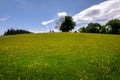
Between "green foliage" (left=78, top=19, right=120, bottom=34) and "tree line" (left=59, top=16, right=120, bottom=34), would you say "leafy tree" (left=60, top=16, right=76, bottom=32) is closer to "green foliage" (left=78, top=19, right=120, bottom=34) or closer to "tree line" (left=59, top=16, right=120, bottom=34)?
"tree line" (left=59, top=16, right=120, bottom=34)

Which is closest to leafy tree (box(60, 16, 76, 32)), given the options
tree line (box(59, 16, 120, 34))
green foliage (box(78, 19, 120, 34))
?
tree line (box(59, 16, 120, 34))

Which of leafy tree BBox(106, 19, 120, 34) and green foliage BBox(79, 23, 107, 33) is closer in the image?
leafy tree BBox(106, 19, 120, 34)

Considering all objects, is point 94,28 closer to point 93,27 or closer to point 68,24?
point 93,27

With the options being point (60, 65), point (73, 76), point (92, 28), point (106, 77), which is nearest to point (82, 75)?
point (73, 76)

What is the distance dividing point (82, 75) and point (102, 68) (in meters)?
2.50

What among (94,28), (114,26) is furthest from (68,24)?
(94,28)

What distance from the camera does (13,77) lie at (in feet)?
48.2

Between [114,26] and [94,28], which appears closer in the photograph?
[114,26]

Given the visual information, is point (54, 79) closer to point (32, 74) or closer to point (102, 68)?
point (32, 74)

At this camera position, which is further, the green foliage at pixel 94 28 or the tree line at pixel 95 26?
the green foliage at pixel 94 28

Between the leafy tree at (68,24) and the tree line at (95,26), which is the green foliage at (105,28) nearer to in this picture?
the tree line at (95,26)

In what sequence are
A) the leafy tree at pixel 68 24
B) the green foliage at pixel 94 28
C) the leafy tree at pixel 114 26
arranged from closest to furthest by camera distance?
1. the leafy tree at pixel 68 24
2. the leafy tree at pixel 114 26
3. the green foliage at pixel 94 28

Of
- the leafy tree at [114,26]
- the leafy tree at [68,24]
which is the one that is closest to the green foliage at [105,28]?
the leafy tree at [114,26]

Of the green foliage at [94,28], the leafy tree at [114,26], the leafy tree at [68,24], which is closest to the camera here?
the leafy tree at [68,24]
